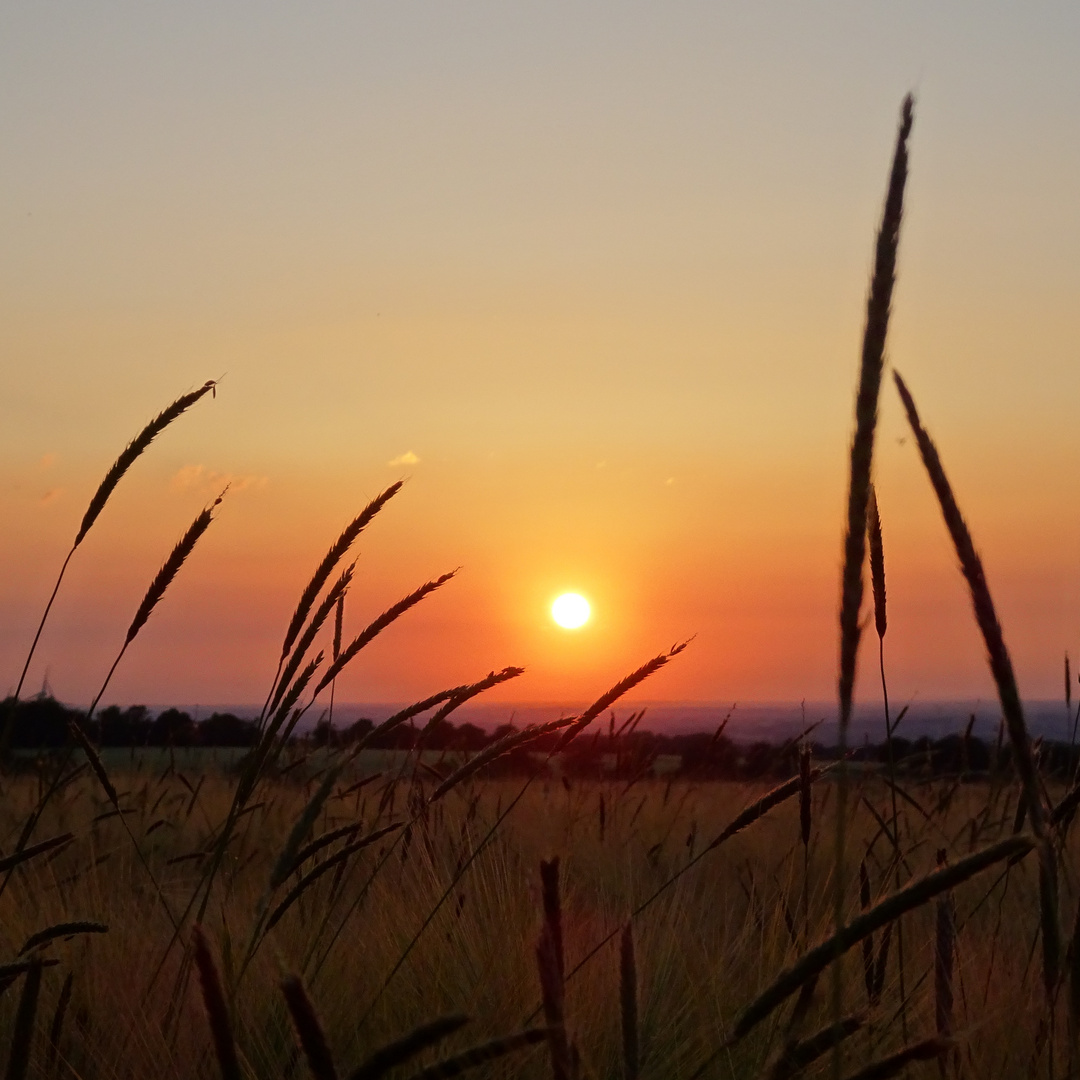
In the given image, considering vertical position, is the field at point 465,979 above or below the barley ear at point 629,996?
below

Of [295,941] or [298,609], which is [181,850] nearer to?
[295,941]

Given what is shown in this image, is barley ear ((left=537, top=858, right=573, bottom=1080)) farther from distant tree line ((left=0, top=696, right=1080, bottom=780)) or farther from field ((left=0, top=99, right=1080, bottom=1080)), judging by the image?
distant tree line ((left=0, top=696, right=1080, bottom=780))

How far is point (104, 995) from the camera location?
216cm

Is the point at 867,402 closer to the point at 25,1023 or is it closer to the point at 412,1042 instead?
the point at 412,1042

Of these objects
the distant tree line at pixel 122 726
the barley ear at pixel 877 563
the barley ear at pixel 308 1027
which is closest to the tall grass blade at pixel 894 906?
the barley ear at pixel 308 1027

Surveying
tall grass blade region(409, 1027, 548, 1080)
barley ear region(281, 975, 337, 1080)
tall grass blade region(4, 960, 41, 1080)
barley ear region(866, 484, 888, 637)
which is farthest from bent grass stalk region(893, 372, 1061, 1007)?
tall grass blade region(4, 960, 41, 1080)

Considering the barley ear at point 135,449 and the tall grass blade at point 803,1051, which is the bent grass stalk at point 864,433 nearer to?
the tall grass blade at point 803,1051

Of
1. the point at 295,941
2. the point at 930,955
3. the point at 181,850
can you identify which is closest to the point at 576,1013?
the point at 295,941

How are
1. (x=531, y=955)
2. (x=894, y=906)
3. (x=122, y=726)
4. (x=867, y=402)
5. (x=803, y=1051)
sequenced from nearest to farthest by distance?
1. (x=867, y=402)
2. (x=894, y=906)
3. (x=803, y=1051)
4. (x=531, y=955)
5. (x=122, y=726)

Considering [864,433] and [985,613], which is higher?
[864,433]

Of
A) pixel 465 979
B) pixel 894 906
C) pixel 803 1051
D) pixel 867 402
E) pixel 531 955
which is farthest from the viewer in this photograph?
pixel 465 979

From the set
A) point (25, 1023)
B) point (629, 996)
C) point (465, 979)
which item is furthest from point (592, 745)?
point (629, 996)

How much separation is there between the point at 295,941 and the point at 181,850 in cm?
267

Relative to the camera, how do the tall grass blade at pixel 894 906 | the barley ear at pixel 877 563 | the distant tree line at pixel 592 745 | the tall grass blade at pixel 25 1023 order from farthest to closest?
the distant tree line at pixel 592 745 → the barley ear at pixel 877 563 → the tall grass blade at pixel 25 1023 → the tall grass blade at pixel 894 906
